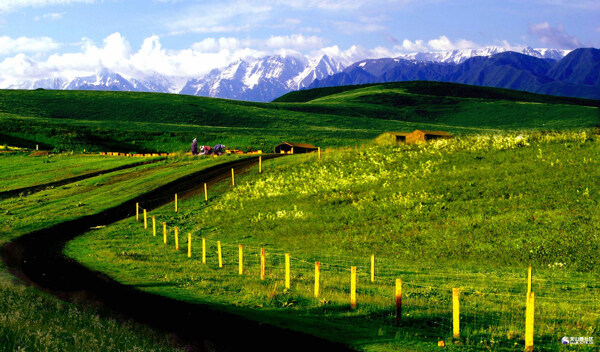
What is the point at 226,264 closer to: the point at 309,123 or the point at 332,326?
the point at 332,326

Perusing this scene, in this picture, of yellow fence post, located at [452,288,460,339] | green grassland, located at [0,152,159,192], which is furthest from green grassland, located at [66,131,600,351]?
green grassland, located at [0,152,159,192]

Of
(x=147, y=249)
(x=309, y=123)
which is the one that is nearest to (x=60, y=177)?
(x=147, y=249)

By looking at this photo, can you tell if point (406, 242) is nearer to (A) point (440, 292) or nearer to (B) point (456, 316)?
(A) point (440, 292)

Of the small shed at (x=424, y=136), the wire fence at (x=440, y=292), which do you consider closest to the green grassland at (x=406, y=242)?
the wire fence at (x=440, y=292)

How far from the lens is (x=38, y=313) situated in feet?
51.0

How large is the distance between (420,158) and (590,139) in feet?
48.3

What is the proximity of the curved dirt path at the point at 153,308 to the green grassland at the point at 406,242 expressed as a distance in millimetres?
1040

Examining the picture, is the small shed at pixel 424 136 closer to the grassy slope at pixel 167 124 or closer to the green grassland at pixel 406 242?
the green grassland at pixel 406 242

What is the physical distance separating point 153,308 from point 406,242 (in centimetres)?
2106

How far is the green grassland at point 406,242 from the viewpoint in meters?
20.2

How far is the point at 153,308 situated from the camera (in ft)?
68.3

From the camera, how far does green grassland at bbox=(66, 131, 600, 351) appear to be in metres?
20.2

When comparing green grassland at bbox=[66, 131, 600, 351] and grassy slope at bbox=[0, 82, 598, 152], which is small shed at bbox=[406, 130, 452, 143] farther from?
grassy slope at bbox=[0, 82, 598, 152]

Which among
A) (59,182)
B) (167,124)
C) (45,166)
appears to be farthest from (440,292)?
(167,124)
